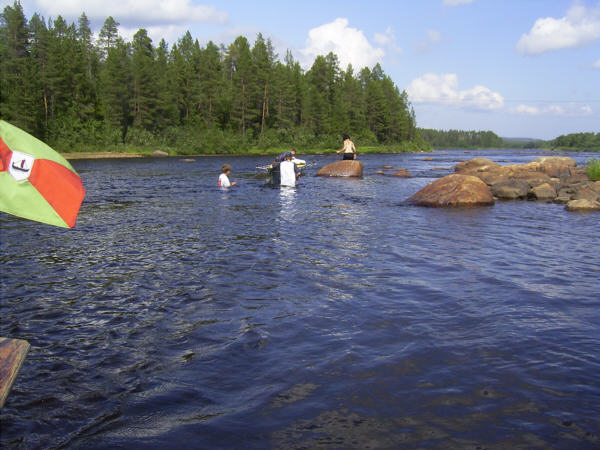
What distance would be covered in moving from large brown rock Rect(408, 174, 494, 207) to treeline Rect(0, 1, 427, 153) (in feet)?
184

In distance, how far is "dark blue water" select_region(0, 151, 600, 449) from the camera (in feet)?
12.2

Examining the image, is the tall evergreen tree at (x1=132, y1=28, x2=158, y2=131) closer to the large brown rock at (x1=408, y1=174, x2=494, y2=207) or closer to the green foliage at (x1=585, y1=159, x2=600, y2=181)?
the large brown rock at (x1=408, y1=174, x2=494, y2=207)

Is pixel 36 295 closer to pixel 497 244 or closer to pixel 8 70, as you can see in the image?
pixel 497 244

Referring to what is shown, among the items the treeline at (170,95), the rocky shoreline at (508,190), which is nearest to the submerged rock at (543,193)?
the rocky shoreline at (508,190)

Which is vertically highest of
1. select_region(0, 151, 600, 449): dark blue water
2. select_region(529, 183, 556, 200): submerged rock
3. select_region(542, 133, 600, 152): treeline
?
select_region(542, 133, 600, 152): treeline

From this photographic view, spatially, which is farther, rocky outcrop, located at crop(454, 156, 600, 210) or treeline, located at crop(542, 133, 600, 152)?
treeline, located at crop(542, 133, 600, 152)

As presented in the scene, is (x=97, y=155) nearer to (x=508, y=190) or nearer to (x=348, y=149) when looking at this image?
(x=348, y=149)

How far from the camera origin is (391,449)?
134 inches

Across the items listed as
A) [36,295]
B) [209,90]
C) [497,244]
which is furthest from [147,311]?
[209,90]

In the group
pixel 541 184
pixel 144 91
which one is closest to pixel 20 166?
pixel 541 184

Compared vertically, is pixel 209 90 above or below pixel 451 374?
above

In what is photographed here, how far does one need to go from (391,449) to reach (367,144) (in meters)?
105

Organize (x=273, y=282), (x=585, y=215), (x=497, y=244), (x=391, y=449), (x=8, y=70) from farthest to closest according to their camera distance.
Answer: (x=8, y=70)
(x=585, y=215)
(x=497, y=244)
(x=273, y=282)
(x=391, y=449)

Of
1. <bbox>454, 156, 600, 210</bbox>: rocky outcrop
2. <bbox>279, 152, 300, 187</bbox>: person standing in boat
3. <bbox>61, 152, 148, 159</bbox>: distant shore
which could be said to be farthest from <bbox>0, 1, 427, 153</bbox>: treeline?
<bbox>454, 156, 600, 210</bbox>: rocky outcrop
